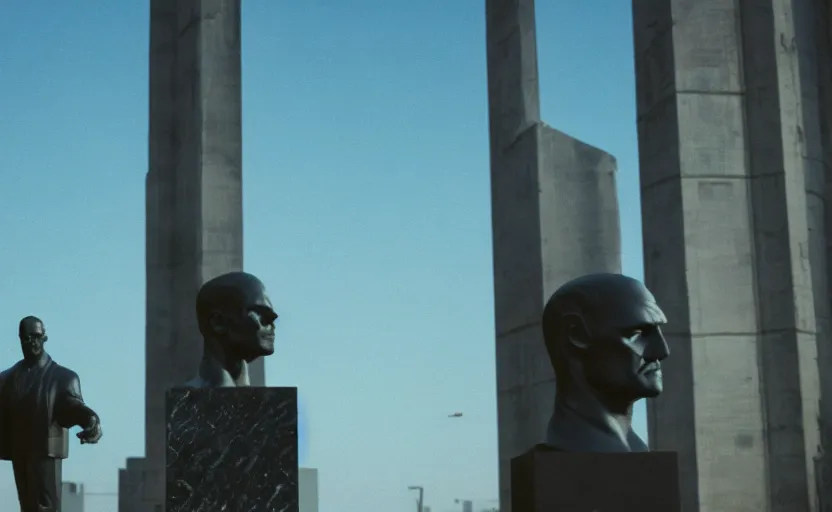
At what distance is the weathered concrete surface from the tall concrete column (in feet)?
9.41

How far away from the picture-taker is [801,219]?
12336 mm

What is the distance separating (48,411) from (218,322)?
328cm

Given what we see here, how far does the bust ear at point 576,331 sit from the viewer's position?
601cm

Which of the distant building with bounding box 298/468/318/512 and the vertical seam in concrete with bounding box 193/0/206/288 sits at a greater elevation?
the vertical seam in concrete with bounding box 193/0/206/288

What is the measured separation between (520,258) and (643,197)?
3817 millimetres

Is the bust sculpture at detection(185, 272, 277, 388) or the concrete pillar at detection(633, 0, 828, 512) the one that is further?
the concrete pillar at detection(633, 0, 828, 512)

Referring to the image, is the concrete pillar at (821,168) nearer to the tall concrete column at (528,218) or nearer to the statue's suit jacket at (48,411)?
the tall concrete column at (528,218)

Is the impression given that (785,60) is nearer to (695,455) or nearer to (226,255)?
(695,455)

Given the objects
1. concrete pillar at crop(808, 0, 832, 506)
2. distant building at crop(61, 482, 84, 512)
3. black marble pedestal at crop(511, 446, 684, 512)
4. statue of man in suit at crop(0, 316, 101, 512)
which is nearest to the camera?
black marble pedestal at crop(511, 446, 684, 512)

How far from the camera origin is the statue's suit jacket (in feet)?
38.0

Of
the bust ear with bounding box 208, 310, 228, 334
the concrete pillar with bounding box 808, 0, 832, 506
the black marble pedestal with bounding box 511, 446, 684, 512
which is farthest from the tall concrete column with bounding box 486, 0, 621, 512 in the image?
the black marble pedestal with bounding box 511, 446, 684, 512

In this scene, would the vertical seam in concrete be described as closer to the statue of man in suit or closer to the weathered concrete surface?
the weathered concrete surface

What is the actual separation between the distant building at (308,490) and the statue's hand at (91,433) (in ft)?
20.4

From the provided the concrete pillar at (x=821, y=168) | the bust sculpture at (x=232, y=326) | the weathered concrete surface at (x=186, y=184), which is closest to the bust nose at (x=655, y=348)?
the bust sculpture at (x=232, y=326)
